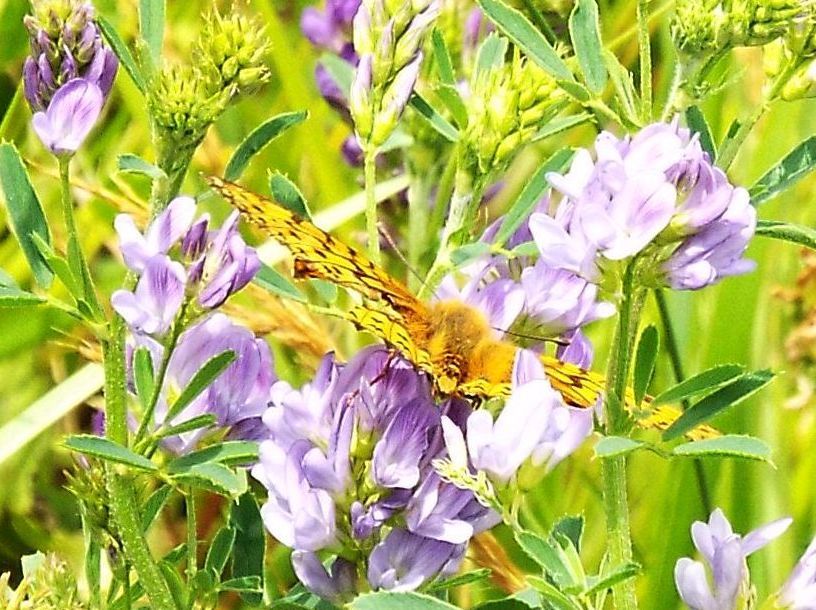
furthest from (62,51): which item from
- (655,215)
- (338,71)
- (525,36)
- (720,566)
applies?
(338,71)

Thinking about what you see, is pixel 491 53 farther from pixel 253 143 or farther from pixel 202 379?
pixel 202 379

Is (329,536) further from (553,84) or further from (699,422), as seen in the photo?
(553,84)

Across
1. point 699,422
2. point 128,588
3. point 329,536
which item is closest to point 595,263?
point 699,422

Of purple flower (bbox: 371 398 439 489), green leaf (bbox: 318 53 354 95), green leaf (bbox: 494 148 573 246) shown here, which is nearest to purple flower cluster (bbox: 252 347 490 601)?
purple flower (bbox: 371 398 439 489)

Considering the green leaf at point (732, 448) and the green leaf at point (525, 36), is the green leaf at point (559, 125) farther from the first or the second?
the green leaf at point (732, 448)

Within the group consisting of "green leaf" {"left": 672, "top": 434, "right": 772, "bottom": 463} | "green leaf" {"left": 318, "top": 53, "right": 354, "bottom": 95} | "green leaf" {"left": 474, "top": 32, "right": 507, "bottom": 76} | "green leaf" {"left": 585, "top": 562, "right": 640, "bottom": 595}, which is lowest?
"green leaf" {"left": 585, "top": 562, "right": 640, "bottom": 595}

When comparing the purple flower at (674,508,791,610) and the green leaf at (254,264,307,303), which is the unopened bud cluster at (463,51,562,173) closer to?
the green leaf at (254,264,307,303)
